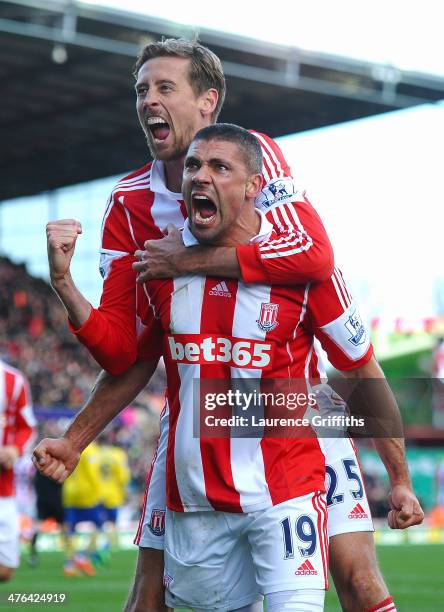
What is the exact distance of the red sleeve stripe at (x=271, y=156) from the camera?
14.8 feet

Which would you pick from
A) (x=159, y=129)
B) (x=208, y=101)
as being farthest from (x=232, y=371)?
(x=208, y=101)

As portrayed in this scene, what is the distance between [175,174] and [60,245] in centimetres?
69

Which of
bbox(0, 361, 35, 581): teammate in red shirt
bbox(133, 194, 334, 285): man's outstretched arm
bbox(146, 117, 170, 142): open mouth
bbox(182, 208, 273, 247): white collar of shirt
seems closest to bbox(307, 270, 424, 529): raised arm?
bbox(133, 194, 334, 285): man's outstretched arm

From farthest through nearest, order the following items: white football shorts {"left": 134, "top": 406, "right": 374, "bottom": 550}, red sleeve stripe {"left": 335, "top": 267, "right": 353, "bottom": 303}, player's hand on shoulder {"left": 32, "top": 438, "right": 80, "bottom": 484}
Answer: white football shorts {"left": 134, "top": 406, "right": 374, "bottom": 550}, player's hand on shoulder {"left": 32, "top": 438, "right": 80, "bottom": 484}, red sleeve stripe {"left": 335, "top": 267, "right": 353, "bottom": 303}

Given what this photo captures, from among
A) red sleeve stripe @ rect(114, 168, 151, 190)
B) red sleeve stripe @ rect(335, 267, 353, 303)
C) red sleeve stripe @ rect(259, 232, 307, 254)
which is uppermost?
red sleeve stripe @ rect(114, 168, 151, 190)

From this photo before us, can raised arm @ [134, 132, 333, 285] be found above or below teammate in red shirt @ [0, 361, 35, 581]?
below

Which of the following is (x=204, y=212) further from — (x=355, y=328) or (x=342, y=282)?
(x=355, y=328)

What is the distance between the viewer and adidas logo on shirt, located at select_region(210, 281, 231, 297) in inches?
170

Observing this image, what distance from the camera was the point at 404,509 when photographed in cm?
435

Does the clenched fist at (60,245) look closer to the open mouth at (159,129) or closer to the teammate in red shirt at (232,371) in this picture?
the teammate in red shirt at (232,371)

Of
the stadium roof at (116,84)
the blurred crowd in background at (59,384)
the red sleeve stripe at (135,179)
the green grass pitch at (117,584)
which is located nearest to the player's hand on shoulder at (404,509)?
the red sleeve stripe at (135,179)

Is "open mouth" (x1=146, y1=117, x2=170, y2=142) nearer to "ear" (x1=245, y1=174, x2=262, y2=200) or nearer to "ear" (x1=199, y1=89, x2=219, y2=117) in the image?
"ear" (x1=199, y1=89, x2=219, y2=117)

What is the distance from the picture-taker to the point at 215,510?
427 centimetres

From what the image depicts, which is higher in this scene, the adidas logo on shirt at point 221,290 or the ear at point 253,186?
the ear at point 253,186
